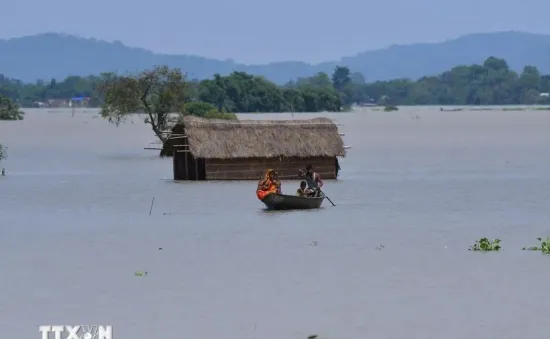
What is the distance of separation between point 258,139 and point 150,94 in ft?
65.7

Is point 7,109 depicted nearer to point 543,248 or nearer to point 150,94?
point 150,94

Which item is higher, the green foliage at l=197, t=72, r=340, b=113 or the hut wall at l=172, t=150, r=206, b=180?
the hut wall at l=172, t=150, r=206, b=180

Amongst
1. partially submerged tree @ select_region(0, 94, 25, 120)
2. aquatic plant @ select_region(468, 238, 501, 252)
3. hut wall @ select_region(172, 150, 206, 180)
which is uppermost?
aquatic plant @ select_region(468, 238, 501, 252)

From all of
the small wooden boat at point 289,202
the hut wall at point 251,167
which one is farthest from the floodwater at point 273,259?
the hut wall at point 251,167

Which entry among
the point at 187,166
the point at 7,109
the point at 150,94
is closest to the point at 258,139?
the point at 187,166

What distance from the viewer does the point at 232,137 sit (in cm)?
4581

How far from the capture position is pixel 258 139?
151ft

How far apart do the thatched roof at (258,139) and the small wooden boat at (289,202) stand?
9328 mm

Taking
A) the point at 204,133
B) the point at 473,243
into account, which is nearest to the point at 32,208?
the point at 204,133

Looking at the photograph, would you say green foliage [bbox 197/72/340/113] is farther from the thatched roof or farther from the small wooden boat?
the small wooden boat

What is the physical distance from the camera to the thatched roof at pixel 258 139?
149 feet

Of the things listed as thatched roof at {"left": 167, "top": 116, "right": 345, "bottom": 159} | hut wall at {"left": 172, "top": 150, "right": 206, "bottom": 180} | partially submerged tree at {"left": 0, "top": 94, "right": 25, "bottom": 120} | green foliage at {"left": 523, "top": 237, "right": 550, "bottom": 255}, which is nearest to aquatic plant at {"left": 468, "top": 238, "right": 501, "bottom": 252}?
green foliage at {"left": 523, "top": 237, "right": 550, "bottom": 255}

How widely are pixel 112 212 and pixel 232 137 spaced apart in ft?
27.4

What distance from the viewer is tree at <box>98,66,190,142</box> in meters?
63.9
